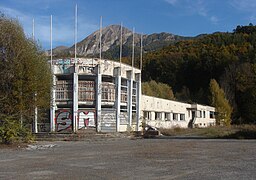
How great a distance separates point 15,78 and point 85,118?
16312mm

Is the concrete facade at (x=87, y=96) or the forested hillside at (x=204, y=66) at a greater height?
the forested hillside at (x=204, y=66)

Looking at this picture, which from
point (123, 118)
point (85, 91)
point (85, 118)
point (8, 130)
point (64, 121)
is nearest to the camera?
point (8, 130)

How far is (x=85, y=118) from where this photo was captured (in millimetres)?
40094

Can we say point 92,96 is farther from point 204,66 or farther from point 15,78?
point 204,66

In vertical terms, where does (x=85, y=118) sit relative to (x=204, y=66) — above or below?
below

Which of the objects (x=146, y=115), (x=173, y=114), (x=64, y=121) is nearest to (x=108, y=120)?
(x=64, y=121)

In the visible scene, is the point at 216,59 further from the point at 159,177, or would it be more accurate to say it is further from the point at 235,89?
the point at 159,177

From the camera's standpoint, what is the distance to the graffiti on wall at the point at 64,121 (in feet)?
131

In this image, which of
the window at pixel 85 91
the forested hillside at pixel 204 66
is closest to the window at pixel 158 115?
the window at pixel 85 91

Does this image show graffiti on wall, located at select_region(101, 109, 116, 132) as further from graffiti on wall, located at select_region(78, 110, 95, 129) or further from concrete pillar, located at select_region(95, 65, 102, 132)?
graffiti on wall, located at select_region(78, 110, 95, 129)

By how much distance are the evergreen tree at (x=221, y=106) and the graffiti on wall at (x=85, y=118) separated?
39795 mm

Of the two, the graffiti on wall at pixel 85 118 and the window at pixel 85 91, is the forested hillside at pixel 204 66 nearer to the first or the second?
the window at pixel 85 91

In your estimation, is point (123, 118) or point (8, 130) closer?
point (8, 130)

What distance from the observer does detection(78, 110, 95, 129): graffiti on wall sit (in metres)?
40.0
